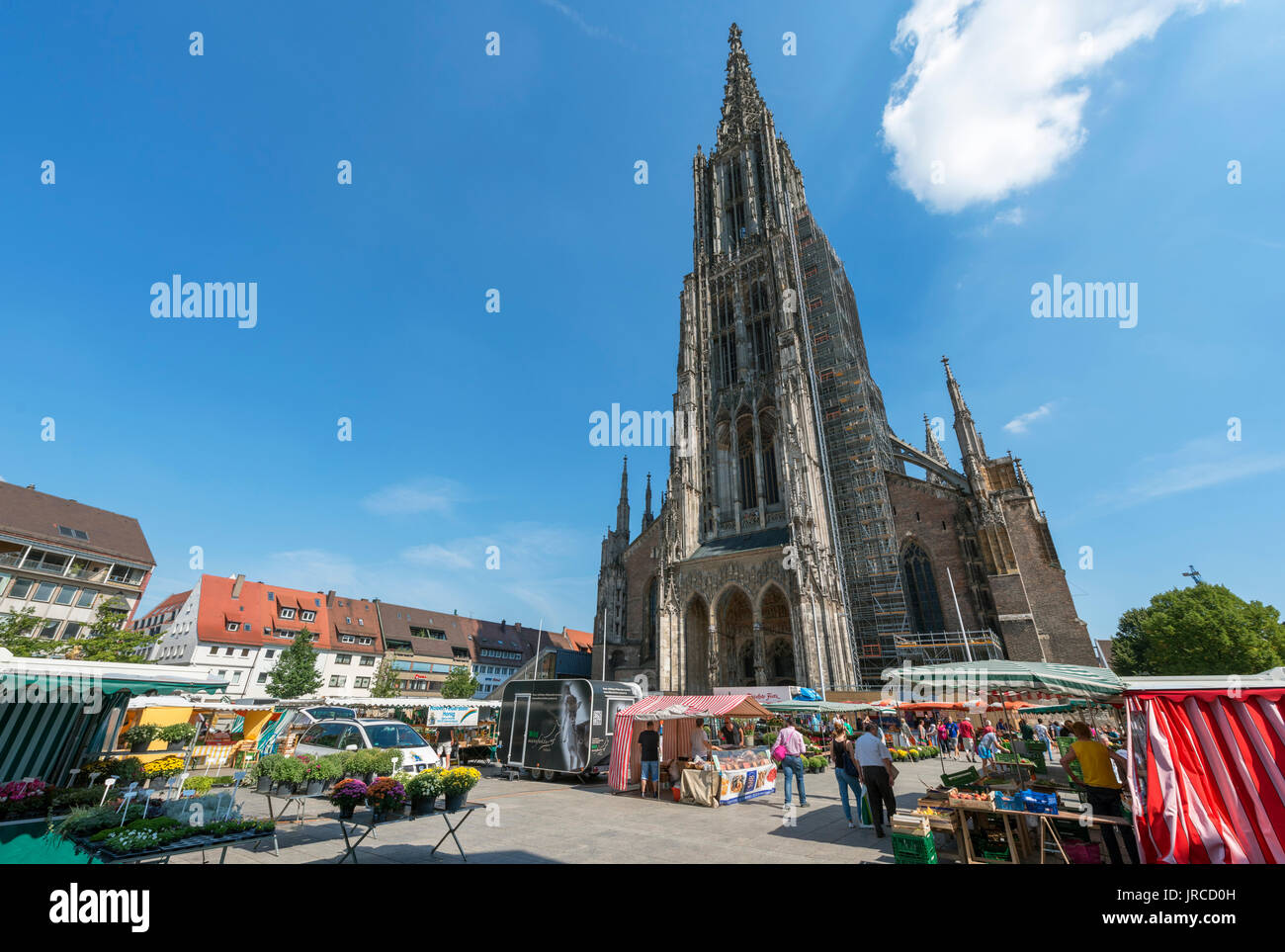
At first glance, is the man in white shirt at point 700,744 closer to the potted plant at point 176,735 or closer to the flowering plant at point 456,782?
the flowering plant at point 456,782

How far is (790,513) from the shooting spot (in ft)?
94.0

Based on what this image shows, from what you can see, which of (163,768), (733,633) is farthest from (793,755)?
(733,633)

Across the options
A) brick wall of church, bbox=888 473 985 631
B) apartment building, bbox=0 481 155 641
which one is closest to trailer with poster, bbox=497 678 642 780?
brick wall of church, bbox=888 473 985 631

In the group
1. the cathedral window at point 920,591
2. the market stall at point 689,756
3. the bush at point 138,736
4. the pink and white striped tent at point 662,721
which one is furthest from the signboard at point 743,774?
the cathedral window at point 920,591

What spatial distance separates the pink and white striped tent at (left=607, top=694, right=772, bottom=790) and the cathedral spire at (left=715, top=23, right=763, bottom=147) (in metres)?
47.3

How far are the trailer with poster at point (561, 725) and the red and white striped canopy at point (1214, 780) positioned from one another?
9838mm

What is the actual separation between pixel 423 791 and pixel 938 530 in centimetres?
2944

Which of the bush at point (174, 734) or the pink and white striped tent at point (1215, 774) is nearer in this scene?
the pink and white striped tent at point (1215, 774)

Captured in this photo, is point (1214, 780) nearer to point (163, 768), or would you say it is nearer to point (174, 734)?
point (163, 768)

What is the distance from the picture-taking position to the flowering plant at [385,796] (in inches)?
259

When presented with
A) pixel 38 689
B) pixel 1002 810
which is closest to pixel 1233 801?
pixel 1002 810

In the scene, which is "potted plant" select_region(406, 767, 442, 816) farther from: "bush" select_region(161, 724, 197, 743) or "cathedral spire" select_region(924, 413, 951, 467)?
"cathedral spire" select_region(924, 413, 951, 467)

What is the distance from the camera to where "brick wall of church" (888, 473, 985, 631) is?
27.4m
